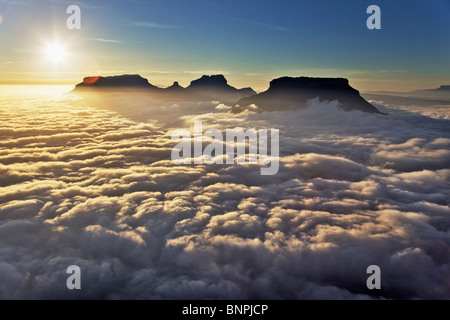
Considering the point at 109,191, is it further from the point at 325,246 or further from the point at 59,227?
the point at 325,246

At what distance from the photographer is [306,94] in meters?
126

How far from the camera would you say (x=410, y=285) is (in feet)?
46.5

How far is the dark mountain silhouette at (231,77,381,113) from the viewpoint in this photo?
118 meters

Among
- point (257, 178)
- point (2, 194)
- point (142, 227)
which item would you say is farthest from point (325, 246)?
point (2, 194)

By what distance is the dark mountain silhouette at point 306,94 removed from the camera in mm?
118250

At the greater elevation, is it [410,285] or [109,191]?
[109,191]

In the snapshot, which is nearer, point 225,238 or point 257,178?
point 225,238

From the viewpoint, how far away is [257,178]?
1340 inches

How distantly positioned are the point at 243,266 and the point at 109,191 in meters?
19.3

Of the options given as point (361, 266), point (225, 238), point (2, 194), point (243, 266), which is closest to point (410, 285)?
point (361, 266)

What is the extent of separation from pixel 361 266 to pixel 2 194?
116 ft
